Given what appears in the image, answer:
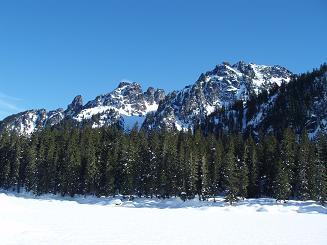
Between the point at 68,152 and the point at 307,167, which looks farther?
the point at 68,152

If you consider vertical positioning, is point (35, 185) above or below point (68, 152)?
below

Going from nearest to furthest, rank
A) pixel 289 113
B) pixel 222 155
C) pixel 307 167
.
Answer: pixel 307 167 < pixel 222 155 < pixel 289 113

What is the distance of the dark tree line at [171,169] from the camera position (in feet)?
300

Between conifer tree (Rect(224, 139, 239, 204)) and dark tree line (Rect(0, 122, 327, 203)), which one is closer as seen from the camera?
conifer tree (Rect(224, 139, 239, 204))

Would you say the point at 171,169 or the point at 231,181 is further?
the point at 171,169

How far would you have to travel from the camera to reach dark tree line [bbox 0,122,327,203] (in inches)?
3600

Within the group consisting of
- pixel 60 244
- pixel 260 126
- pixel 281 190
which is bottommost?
pixel 60 244

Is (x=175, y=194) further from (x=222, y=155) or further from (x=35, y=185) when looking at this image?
(x=35, y=185)

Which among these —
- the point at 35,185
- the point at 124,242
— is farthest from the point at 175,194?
the point at 124,242

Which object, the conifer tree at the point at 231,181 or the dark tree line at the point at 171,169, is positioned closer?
the conifer tree at the point at 231,181

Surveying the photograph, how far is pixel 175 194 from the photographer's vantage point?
95.8m

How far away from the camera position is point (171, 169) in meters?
96.8

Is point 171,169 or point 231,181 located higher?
point 171,169

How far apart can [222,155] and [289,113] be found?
8895 centimetres
